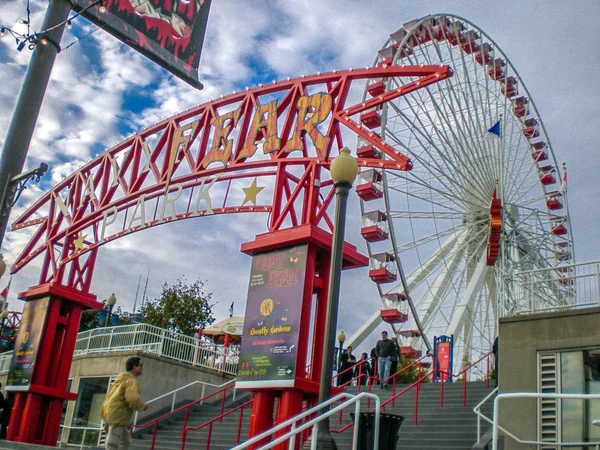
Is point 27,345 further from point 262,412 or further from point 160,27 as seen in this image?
point 160,27

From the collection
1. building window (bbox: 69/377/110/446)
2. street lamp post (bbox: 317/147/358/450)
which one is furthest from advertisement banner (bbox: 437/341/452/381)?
street lamp post (bbox: 317/147/358/450)

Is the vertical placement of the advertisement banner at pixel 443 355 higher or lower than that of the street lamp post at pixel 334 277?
higher

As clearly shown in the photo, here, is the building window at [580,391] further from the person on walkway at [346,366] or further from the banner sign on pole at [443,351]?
the banner sign on pole at [443,351]

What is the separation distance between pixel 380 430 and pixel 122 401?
3.43 metres

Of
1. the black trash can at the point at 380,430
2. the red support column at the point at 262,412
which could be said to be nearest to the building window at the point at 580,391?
the black trash can at the point at 380,430

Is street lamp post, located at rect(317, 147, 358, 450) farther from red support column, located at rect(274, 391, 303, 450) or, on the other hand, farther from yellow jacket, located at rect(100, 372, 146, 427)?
red support column, located at rect(274, 391, 303, 450)

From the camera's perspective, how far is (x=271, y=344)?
12758 millimetres

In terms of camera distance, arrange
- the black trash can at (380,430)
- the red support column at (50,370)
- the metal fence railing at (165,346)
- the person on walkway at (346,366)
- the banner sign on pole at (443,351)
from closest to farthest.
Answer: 1. the black trash can at (380,430)
2. the red support column at (50,370)
3. the person on walkway at (346,366)
4. the metal fence railing at (165,346)
5. the banner sign on pole at (443,351)

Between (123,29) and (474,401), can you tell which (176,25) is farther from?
(474,401)

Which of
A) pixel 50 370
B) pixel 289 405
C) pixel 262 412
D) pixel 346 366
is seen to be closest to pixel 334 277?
pixel 289 405

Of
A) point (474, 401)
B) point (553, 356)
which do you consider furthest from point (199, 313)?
point (553, 356)

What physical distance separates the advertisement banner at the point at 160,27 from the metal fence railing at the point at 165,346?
10.8 meters

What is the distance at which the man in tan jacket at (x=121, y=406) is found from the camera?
341 inches

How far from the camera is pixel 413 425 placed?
543 inches
